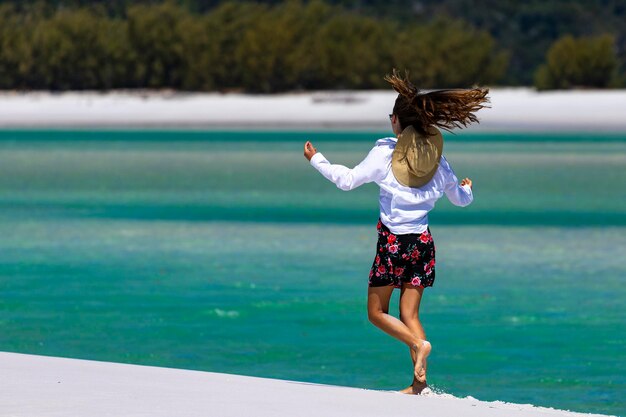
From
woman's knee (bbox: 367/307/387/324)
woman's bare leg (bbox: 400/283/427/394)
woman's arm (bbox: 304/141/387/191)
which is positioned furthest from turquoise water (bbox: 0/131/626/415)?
woman's arm (bbox: 304/141/387/191)

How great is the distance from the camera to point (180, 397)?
582 centimetres

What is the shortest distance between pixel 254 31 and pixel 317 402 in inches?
2310

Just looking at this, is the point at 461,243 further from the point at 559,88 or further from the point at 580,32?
the point at 580,32

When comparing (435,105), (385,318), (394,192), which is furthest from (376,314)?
(435,105)

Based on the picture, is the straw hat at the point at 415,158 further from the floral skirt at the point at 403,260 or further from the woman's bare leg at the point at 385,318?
the woman's bare leg at the point at 385,318

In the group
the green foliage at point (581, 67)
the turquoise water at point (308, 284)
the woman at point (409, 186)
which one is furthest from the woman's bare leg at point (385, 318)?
the green foliage at point (581, 67)


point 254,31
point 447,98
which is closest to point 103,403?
point 447,98

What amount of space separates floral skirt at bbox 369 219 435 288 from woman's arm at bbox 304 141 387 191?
265 millimetres

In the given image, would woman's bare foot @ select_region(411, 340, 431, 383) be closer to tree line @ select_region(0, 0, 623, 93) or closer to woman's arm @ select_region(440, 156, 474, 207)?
woman's arm @ select_region(440, 156, 474, 207)

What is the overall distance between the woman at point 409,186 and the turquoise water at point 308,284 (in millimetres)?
1312

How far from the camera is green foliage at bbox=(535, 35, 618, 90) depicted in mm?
56469

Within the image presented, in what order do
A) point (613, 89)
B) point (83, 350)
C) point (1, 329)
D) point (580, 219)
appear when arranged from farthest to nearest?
point (613, 89), point (580, 219), point (1, 329), point (83, 350)

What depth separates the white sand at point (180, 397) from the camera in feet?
18.1

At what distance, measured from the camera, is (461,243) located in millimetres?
14836
